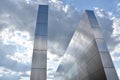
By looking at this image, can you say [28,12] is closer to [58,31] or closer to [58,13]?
[58,13]

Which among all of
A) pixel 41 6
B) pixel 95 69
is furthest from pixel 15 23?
pixel 95 69

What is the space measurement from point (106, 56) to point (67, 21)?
9832mm

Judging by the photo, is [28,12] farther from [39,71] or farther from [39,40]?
[39,71]

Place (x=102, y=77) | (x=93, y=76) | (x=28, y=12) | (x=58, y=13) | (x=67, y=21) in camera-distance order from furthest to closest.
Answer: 1. (x=67, y=21)
2. (x=58, y=13)
3. (x=28, y=12)
4. (x=93, y=76)
5. (x=102, y=77)

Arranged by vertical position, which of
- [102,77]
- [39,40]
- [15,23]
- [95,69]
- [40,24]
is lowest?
[102,77]

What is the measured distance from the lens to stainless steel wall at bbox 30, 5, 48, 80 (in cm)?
696

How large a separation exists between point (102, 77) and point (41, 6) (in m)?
7.51

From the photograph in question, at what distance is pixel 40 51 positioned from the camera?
779 cm

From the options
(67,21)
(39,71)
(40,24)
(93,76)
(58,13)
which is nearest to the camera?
(39,71)

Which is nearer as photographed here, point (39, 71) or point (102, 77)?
point (39, 71)

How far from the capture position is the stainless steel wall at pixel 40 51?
6.96m

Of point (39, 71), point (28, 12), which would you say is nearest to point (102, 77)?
point (39, 71)

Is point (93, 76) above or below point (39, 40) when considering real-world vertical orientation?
below

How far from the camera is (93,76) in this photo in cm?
1002
